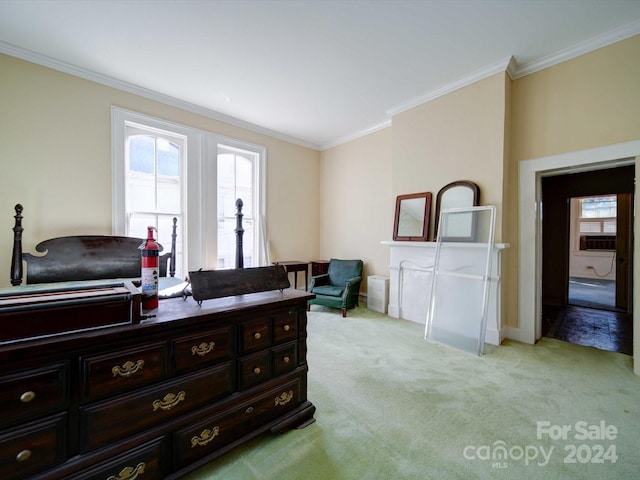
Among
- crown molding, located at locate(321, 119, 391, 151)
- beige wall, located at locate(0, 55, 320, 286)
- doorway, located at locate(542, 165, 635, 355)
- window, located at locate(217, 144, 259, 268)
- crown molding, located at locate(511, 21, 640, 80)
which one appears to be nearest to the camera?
crown molding, located at locate(511, 21, 640, 80)

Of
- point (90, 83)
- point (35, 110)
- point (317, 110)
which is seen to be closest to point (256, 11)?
point (317, 110)

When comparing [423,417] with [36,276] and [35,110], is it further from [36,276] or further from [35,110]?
[35,110]

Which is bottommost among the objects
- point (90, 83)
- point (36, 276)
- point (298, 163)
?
point (36, 276)

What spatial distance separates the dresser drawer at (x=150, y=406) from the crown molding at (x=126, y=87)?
3.82m

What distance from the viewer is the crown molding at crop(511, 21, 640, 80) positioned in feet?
8.25

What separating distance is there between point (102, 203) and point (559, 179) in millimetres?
7264

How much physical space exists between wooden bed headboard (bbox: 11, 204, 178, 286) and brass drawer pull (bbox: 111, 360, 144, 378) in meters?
2.49

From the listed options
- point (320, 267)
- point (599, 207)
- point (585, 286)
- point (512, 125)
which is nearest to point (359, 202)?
point (320, 267)

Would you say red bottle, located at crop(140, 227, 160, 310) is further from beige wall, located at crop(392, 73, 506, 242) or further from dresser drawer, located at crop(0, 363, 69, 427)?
beige wall, located at crop(392, 73, 506, 242)

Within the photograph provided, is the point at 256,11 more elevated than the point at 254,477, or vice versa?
the point at 256,11

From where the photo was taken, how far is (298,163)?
5.42 metres

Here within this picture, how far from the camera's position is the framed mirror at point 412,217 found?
147 inches

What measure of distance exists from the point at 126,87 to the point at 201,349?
378 centimetres

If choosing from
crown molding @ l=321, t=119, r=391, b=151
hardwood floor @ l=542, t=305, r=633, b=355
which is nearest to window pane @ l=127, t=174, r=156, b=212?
crown molding @ l=321, t=119, r=391, b=151
